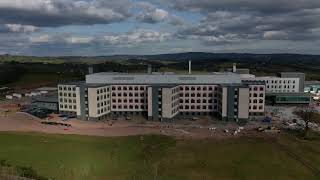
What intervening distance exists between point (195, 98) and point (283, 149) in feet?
123

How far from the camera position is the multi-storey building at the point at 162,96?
90.8 m

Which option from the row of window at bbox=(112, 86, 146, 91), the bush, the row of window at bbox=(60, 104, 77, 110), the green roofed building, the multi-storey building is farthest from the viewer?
the green roofed building

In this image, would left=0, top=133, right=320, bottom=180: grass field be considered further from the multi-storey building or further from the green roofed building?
the green roofed building

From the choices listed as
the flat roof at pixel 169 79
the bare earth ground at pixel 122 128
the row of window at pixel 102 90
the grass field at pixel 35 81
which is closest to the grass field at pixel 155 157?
the bare earth ground at pixel 122 128

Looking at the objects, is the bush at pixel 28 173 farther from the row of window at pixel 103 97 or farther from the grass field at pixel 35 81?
the grass field at pixel 35 81

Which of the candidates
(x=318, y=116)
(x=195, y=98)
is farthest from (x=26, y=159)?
(x=318, y=116)

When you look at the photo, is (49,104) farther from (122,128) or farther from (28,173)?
(28,173)

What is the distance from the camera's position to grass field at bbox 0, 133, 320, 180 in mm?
50188

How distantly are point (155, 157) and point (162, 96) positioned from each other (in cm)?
3329

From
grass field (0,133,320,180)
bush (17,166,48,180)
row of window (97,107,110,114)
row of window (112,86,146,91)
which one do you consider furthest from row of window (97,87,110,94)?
bush (17,166,48,180)

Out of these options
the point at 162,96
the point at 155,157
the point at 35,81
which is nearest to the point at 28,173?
the point at 155,157

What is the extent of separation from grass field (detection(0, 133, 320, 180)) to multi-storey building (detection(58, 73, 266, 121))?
18.3m

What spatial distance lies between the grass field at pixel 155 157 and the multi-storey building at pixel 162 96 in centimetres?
1833

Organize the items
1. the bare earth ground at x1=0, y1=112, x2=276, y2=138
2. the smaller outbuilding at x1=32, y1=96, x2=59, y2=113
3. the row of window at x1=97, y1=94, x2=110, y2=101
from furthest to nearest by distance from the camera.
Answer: the smaller outbuilding at x1=32, y1=96, x2=59, y2=113, the row of window at x1=97, y1=94, x2=110, y2=101, the bare earth ground at x1=0, y1=112, x2=276, y2=138
